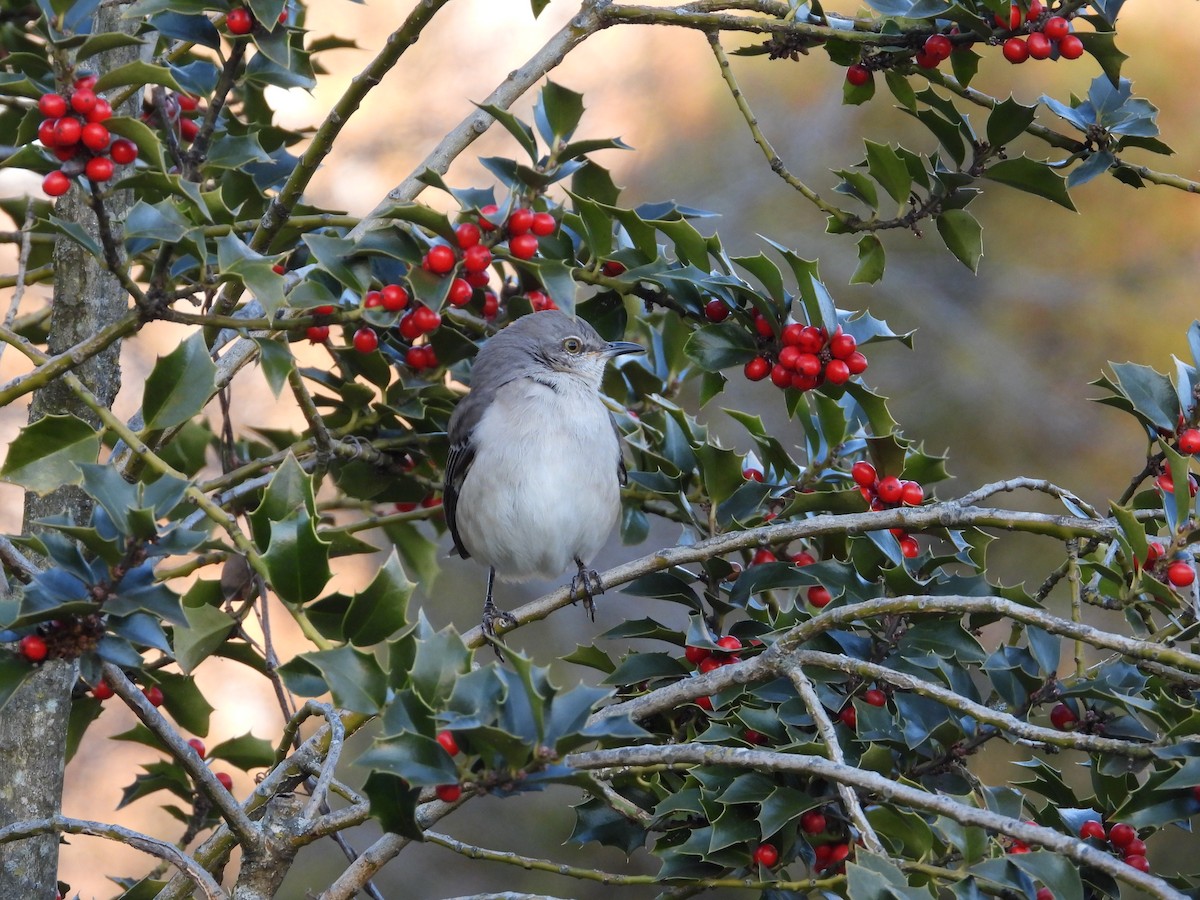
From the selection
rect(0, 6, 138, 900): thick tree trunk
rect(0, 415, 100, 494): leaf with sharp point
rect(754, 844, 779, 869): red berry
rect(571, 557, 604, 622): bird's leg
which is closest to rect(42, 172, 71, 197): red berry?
rect(0, 6, 138, 900): thick tree trunk

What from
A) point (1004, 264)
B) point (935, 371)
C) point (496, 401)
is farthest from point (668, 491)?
point (1004, 264)

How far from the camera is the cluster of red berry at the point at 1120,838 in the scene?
7.37 ft

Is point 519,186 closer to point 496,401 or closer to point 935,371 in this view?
point 496,401


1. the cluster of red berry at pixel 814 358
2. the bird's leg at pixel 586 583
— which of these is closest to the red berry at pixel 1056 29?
the cluster of red berry at pixel 814 358

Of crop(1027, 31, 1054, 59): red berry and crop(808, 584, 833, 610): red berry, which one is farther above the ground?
crop(1027, 31, 1054, 59): red berry

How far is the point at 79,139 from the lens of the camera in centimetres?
243

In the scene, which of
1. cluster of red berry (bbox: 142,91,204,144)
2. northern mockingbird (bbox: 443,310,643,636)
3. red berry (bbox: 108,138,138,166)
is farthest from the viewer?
northern mockingbird (bbox: 443,310,643,636)

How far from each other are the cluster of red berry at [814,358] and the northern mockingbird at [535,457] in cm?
109

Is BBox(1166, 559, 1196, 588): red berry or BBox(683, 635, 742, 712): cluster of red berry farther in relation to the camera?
BBox(683, 635, 742, 712): cluster of red berry

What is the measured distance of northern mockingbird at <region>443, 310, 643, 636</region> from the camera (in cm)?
432

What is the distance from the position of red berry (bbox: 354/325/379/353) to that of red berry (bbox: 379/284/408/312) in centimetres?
39

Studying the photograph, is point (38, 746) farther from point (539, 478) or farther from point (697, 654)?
point (539, 478)

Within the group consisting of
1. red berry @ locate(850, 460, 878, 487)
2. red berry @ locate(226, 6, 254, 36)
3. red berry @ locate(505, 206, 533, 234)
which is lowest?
red berry @ locate(850, 460, 878, 487)

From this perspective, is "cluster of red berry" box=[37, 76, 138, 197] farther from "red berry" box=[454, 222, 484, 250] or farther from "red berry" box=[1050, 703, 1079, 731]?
"red berry" box=[1050, 703, 1079, 731]
